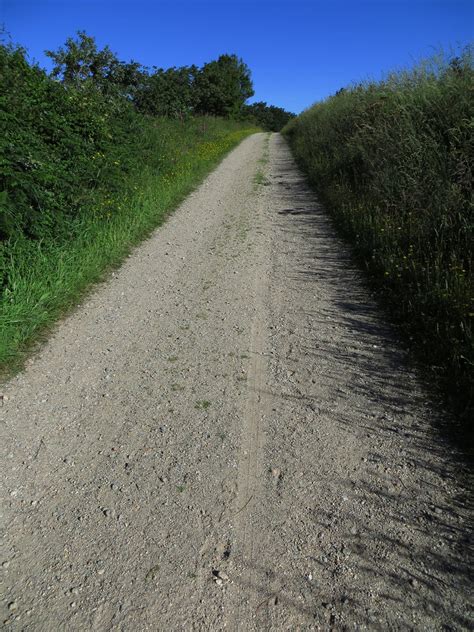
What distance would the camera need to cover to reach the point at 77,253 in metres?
5.20

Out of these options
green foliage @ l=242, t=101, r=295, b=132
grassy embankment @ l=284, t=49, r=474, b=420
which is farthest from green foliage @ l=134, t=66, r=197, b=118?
green foliage @ l=242, t=101, r=295, b=132

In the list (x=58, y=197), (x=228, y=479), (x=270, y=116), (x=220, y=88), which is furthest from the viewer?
(x=270, y=116)

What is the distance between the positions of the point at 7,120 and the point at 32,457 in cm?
414

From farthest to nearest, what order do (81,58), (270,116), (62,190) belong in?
1. (270,116)
2. (81,58)
3. (62,190)

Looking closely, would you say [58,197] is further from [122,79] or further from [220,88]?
[220,88]

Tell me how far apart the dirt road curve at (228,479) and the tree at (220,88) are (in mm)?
29133

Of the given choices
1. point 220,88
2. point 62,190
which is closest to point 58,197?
point 62,190

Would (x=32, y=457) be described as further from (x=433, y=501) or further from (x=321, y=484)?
(x=433, y=501)

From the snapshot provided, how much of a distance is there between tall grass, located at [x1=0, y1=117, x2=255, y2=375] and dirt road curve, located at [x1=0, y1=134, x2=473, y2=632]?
0.86 ft

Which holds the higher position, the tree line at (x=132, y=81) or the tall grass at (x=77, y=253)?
the tree line at (x=132, y=81)

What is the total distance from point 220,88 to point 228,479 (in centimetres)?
3696

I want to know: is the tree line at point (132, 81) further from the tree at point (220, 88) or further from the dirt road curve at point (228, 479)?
the dirt road curve at point (228, 479)

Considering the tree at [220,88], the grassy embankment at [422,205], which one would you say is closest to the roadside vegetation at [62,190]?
the grassy embankment at [422,205]

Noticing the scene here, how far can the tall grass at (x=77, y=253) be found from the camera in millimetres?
3717
